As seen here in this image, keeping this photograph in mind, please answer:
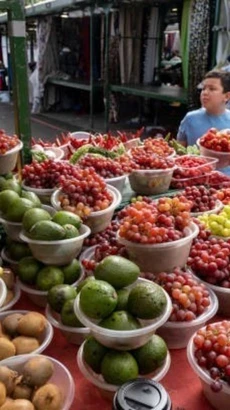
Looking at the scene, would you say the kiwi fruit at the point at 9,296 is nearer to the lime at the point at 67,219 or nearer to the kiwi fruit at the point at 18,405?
the lime at the point at 67,219

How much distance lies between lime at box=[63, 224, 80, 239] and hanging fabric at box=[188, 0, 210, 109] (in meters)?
5.44

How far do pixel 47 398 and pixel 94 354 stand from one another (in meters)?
0.18

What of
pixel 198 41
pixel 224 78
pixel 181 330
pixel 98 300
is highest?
pixel 198 41

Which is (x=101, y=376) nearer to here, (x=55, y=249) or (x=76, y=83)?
(x=55, y=249)

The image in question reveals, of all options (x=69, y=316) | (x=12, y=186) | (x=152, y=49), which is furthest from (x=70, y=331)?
(x=152, y=49)

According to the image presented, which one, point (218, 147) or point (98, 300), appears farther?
point (218, 147)

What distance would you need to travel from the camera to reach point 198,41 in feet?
20.5

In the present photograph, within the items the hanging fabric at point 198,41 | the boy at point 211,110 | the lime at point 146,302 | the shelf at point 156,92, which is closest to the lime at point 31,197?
the lime at point 146,302

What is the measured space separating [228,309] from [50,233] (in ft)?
2.36

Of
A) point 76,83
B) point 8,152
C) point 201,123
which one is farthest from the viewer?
point 76,83

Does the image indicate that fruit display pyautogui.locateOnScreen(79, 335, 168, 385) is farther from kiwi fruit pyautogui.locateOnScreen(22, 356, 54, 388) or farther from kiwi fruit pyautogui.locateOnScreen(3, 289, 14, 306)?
kiwi fruit pyautogui.locateOnScreen(3, 289, 14, 306)

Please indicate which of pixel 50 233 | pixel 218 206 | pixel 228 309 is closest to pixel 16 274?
pixel 50 233

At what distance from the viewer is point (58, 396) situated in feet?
3.54

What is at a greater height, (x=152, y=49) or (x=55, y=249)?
(x=152, y=49)
